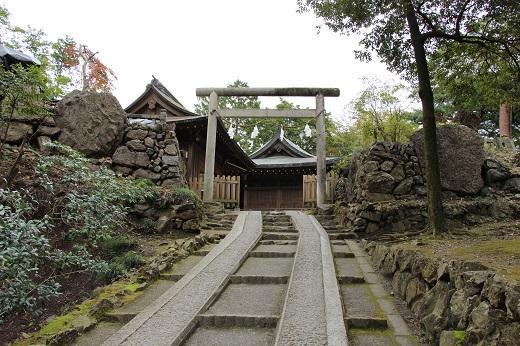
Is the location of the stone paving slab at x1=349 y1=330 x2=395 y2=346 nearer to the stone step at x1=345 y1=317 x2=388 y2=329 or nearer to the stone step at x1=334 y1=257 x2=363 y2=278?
the stone step at x1=345 y1=317 x2=388 y2=329

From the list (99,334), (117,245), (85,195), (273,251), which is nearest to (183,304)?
(99,334)

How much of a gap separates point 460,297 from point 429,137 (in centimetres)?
418

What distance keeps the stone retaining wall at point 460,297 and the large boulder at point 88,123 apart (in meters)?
7.40

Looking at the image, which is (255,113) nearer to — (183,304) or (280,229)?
(280,229)

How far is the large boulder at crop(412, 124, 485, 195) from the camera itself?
9.66 meters

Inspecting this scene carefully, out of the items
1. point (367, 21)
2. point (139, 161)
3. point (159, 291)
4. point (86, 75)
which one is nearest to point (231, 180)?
point (139, 161)

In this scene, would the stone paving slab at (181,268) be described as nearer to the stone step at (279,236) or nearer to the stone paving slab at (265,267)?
the stone paving slab at (265,267)

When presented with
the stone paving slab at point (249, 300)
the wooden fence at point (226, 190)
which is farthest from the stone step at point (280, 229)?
the wooden fence at point (226, 190)

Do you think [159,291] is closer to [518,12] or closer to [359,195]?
[359,195]

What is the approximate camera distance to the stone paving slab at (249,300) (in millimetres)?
4449

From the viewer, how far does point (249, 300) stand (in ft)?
15.9

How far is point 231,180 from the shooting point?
49.7ft

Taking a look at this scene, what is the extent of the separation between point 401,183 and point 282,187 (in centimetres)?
1391

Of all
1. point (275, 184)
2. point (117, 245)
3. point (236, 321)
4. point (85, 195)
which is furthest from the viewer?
point (275, 184)
